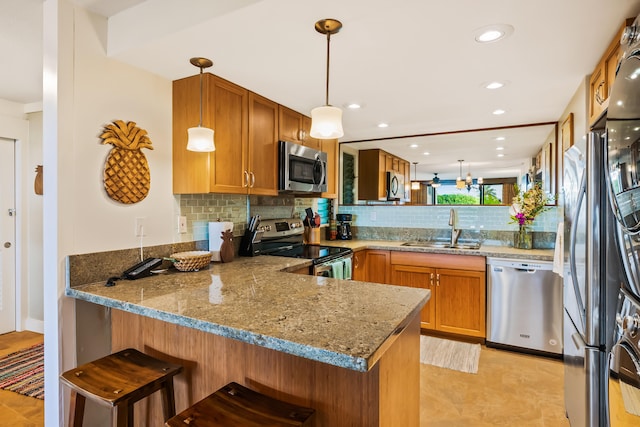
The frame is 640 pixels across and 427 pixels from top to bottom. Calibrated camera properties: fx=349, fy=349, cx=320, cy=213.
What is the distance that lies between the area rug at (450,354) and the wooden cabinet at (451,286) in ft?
0.41

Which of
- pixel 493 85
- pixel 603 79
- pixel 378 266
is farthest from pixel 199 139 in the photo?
pixel 378 266

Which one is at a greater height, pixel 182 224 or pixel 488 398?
pixel 182 224

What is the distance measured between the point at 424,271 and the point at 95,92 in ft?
9.84

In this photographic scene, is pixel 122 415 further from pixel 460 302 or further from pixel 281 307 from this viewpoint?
pixel 460 302

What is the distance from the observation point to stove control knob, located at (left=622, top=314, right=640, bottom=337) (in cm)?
117

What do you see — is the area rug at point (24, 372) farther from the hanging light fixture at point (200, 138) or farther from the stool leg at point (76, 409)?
the hanging light fixture at point (200, 138)

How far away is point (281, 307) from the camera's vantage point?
1396mm

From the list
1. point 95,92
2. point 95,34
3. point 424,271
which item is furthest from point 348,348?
point 424,271

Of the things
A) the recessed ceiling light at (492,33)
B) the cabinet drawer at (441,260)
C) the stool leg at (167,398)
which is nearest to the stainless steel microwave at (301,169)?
the cabinet drawer at (441,260)

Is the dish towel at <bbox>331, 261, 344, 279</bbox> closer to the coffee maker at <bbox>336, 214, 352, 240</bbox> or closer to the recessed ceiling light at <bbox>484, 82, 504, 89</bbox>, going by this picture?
the coffee maker at <bbox>336, 214, 352, 240</bbox>

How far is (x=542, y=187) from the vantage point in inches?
146

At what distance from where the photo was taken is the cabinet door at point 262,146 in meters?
2.54

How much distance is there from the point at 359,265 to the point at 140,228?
2.22 m

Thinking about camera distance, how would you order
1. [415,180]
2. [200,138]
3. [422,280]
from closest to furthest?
[200,138], [422,280], [415,180]
